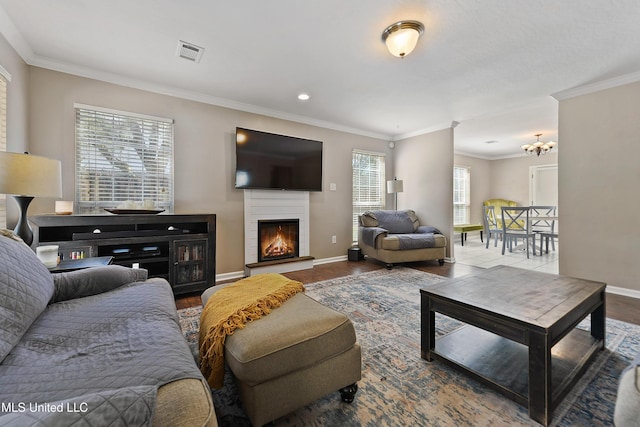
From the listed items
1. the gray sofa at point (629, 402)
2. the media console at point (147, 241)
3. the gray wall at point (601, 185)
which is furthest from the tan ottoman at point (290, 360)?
the gray wall at point (601, 185)

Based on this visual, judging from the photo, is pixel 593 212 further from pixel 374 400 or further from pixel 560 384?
pixel 374 400

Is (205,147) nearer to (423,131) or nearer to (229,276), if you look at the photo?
(229,276)

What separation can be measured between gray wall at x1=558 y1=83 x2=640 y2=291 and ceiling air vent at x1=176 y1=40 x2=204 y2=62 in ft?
14.0

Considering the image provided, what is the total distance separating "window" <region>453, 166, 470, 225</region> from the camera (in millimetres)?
7445

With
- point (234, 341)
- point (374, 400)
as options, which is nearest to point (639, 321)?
point (374, 400)

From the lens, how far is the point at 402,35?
209cm

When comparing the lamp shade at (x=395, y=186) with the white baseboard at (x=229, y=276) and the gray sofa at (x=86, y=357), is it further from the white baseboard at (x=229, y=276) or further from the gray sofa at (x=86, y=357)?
the gray sofa at (x=86, y=357)

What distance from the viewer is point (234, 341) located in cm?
115

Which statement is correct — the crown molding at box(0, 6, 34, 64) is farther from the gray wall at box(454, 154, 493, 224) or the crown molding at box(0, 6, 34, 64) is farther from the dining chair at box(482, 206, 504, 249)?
the gray wall at box(454, 154, 493, 224)

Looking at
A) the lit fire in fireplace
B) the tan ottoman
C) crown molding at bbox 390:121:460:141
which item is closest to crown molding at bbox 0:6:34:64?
the tan ottoman

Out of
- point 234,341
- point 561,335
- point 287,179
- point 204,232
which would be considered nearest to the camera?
point 234,341

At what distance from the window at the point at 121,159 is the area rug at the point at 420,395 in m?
1.78

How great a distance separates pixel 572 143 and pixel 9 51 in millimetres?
5804

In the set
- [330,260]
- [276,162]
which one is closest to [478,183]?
[330,260]
